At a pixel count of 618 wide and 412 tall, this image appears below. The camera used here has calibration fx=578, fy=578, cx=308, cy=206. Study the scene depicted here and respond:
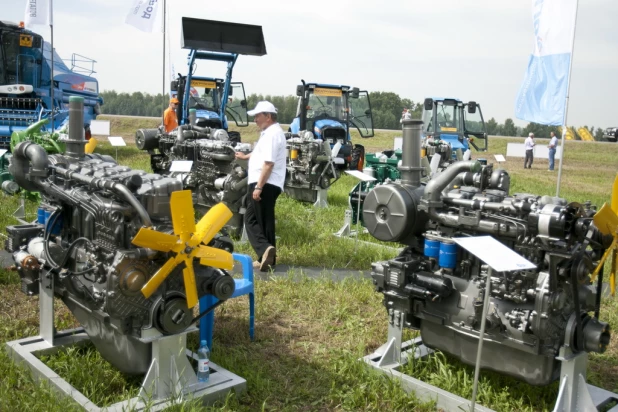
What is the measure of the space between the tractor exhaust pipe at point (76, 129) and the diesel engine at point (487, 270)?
213 cm

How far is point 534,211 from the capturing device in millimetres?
3166

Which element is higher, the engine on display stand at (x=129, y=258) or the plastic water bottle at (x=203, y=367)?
the engine on display stand at (x=129, y=258)

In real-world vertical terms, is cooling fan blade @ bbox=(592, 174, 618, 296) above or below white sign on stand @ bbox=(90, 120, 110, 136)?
below

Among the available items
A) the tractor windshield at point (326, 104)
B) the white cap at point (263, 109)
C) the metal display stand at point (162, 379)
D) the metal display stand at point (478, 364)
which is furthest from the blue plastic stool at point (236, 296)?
the tractor windshield at point (326, 104)

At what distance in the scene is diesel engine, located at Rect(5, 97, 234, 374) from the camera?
3.14 meters

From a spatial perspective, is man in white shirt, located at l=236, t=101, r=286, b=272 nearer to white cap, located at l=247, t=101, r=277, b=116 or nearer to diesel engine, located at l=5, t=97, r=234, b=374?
white cap, located at l=247, t=101, r=277, b=116

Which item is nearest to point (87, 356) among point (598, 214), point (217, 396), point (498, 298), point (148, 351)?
point (148, 351)

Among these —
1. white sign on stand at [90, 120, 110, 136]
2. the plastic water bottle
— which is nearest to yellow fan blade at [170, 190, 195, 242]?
the plastic water bottle

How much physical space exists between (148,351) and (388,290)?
158 cm

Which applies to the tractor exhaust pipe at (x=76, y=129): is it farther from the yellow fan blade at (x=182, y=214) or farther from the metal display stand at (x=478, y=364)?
the metal display stand at (x=478, y=364)

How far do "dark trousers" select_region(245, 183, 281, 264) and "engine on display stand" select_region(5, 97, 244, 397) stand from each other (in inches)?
96.6

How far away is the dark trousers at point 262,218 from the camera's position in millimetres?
6180

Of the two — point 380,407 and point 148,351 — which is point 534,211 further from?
point 148,351

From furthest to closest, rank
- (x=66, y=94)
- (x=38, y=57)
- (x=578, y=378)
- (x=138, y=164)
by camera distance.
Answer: (x=66, y=94) < (x=38, y=57) < (x=138, y=164) < (x=578, y=378)
